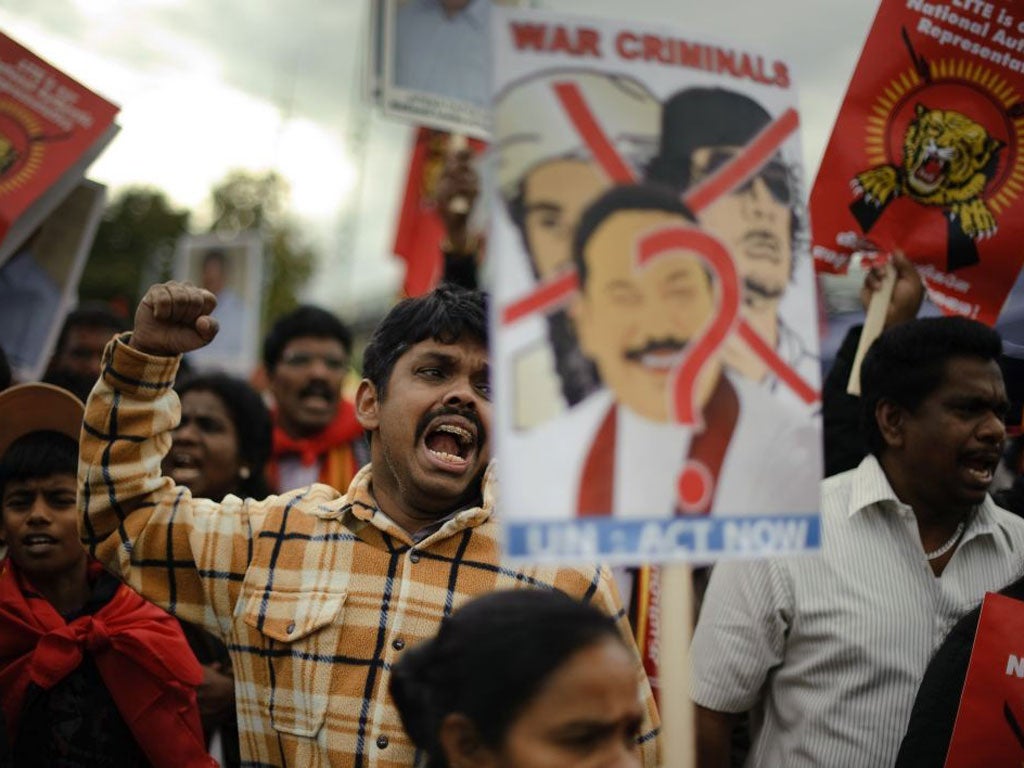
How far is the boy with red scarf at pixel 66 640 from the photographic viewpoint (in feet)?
8.05

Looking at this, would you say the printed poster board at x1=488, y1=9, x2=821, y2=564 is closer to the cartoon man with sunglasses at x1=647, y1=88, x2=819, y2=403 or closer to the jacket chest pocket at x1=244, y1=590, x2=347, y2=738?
the cartoon man with sunglasses at x1=647, y1=88, x2=819, y2=403

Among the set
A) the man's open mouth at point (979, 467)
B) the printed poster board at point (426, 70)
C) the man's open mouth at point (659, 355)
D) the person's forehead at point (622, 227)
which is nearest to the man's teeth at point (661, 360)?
the man's open mouth at point (659, 355)

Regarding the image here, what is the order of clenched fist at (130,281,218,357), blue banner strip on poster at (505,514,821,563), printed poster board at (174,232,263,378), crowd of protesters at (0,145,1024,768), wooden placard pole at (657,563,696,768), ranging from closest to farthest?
blue banner strip on poster at (505,514,821,563) → wooden placard pole at (657,563,696,768) → crowd of protesters at (0,145,1024,768) → clenched fist at (130,281,218,357) → printed poster board at (174,232,263,378)

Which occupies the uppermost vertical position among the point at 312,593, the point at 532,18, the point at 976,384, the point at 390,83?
the point at 390,83

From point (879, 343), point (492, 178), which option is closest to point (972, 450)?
point (879, 343)

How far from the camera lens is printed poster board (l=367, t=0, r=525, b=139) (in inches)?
190

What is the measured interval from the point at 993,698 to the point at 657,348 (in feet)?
4.10

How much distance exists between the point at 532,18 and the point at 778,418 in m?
0.67

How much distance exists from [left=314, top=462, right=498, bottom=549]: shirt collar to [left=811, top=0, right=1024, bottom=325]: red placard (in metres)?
1.18

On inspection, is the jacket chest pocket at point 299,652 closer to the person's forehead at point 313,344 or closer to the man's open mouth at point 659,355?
the man's open mouth at point 659,355

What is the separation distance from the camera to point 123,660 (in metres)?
2.55

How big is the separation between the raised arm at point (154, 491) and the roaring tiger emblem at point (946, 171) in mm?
1749

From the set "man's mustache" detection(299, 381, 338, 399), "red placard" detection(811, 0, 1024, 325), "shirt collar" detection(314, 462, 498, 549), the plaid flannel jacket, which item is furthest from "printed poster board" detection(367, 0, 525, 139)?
the plaid flannel jacket

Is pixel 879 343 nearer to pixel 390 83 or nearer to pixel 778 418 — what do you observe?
pixel 778 418
